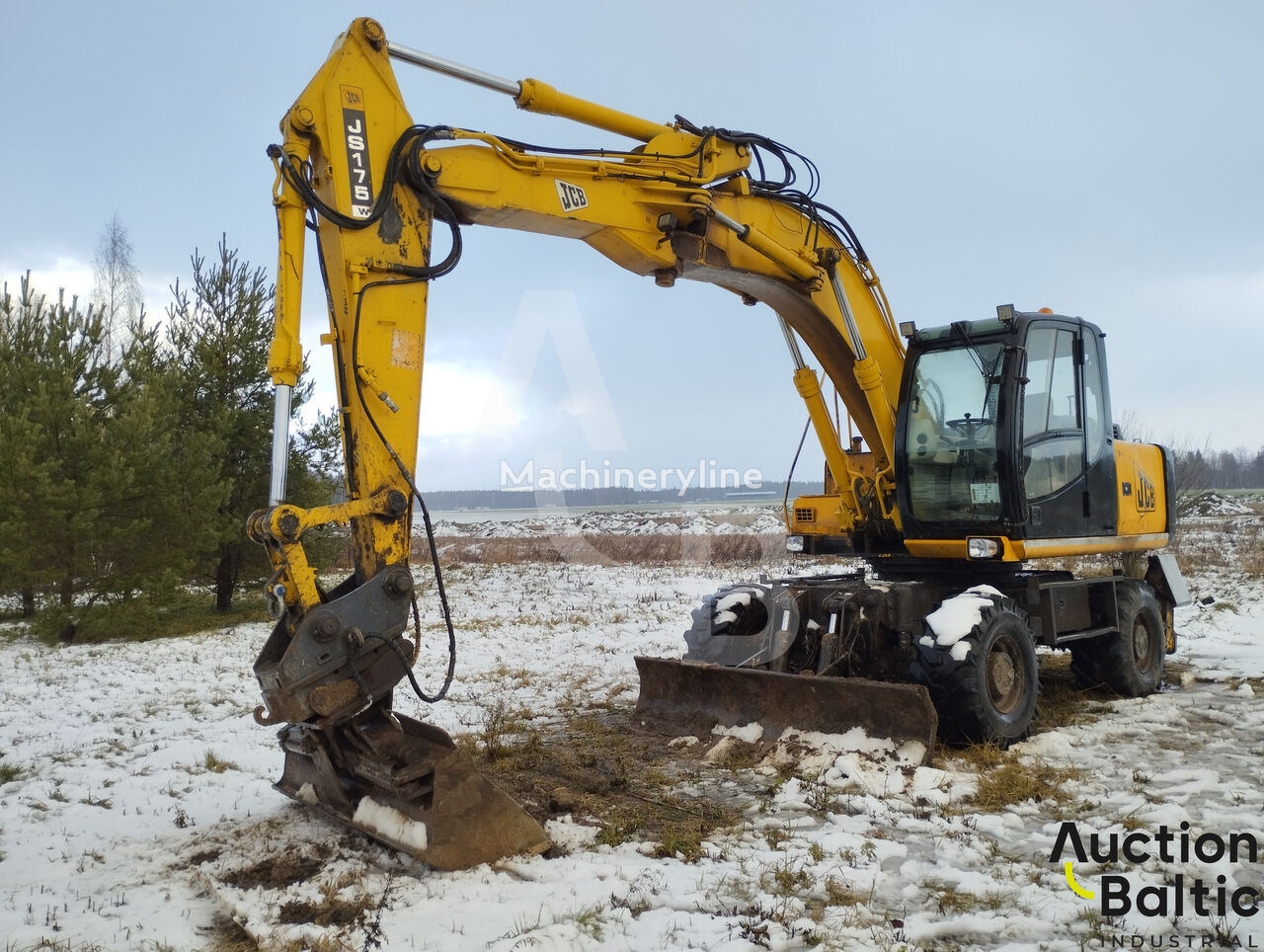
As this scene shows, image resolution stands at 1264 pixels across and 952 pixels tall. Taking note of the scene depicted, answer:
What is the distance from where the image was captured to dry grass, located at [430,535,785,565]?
22453 mm

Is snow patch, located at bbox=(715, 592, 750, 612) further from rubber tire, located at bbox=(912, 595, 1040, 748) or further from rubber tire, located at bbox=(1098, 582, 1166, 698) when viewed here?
rubber tire, located at bbox=(1098, 582, 1166, 698)

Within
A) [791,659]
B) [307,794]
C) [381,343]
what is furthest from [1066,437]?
[307,794]

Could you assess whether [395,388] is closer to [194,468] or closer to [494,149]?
[494,149]

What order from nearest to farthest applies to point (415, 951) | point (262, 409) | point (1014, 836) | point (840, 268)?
point (415, 951)
point (1014, 836)
point (840, 268)
point (262, 409)

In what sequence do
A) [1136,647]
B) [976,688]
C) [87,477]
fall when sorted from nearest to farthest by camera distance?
1. [976,688]
2. [1136,647]
3. [87,477]

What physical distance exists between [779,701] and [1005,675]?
61.7 inches

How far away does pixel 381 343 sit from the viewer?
4602mm

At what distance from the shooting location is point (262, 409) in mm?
13375

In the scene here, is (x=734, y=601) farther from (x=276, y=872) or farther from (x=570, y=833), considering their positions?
(x=276, y=872)

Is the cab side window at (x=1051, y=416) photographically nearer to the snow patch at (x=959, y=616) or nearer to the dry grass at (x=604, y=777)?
the snow patch at (x=959, y=616)

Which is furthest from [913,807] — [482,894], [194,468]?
[194,468]

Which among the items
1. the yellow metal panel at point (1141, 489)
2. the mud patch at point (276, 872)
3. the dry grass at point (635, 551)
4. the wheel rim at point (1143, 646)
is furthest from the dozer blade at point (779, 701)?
the dry grass at point (635, 551)

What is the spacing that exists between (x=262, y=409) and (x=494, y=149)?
9457 millimetres

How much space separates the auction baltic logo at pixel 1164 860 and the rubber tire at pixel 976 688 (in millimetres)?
1280
